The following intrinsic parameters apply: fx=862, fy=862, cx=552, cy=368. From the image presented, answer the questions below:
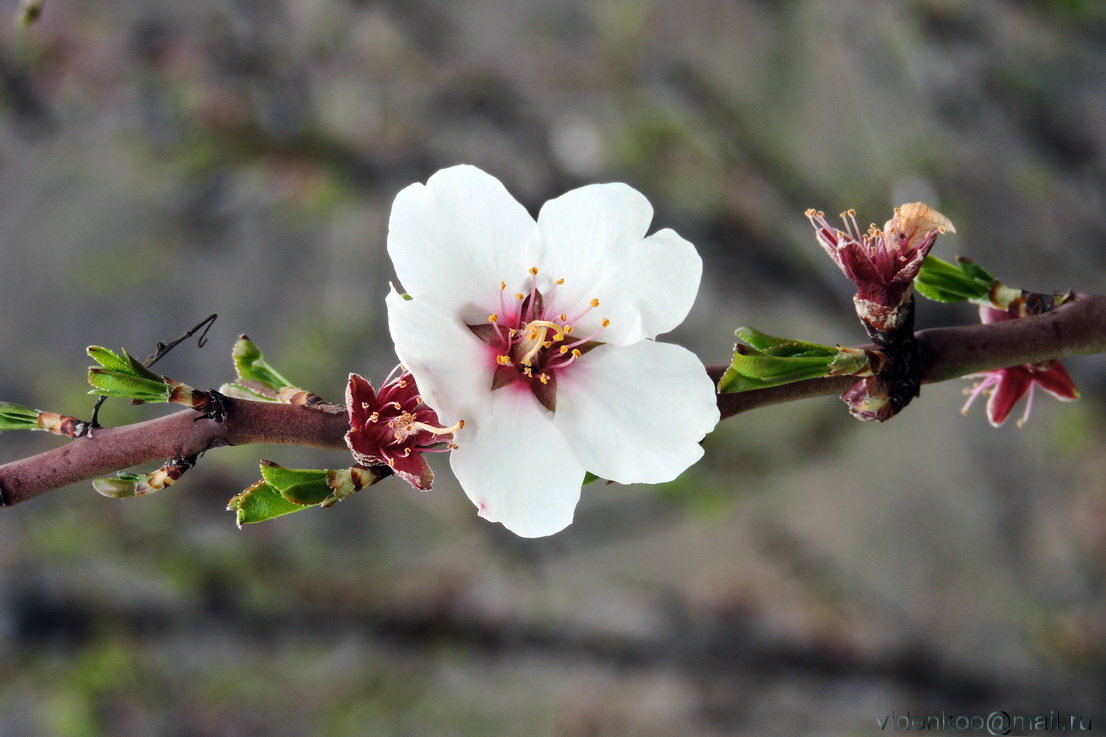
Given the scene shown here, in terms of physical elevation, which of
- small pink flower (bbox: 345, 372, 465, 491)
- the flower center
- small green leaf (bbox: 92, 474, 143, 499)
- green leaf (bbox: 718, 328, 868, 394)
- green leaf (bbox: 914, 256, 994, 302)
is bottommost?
small green leaf (bbox: 92, 474, 143, 499)

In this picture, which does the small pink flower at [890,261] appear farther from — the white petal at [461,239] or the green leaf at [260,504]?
the green leaf at [260,504]

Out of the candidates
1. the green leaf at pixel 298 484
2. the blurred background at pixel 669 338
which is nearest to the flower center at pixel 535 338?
the green leaf at pixel 298 484

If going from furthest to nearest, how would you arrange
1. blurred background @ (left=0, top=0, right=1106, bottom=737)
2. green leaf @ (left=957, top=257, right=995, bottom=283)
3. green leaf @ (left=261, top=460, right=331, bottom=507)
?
blurred background @ (left=0, top=0, right=1106, bottom=737) < green leaf @ (left=957, top=257, right=995, bottom=283) < green leaf @ (left=261, top=460, right=331, bottom=507)

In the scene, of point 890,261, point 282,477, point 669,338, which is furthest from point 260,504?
point 669,338

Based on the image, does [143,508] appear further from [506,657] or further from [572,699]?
[572,699]

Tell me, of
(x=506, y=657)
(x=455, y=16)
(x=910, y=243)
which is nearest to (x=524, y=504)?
(x=910, y=243)

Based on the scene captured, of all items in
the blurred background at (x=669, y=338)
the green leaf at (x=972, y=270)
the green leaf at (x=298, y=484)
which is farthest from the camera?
the blurred background at (x=669, y=338)

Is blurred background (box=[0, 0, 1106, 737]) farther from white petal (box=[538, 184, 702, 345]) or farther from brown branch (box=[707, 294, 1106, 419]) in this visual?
white petal (box=[538, 184, 702, 345])

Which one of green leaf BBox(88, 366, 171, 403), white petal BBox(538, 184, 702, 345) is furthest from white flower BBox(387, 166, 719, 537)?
green leaf BBox(88, 366, 171, 403)
